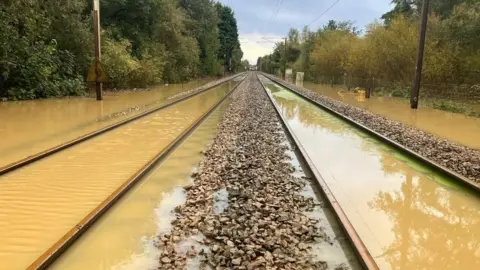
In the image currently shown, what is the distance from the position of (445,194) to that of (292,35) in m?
102

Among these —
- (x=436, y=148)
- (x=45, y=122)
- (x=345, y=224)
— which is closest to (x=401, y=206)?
(x=345, y=224)

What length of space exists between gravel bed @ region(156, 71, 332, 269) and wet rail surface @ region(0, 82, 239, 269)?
1393mm

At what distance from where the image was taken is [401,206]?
23.0 feet

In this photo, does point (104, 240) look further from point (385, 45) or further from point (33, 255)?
point (385, 45)

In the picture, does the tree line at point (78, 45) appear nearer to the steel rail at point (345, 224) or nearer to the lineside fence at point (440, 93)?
the steel rail at point (345, 224)

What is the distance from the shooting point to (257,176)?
8.05m

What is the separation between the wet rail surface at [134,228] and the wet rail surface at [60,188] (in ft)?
1.30

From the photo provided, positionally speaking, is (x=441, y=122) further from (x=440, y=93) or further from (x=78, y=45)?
(x=78, y=45)

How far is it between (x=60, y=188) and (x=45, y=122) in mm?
9197

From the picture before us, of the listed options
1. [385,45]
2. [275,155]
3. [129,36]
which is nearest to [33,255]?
[275,155]

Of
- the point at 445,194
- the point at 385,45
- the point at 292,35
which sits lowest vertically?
the point at 445,194

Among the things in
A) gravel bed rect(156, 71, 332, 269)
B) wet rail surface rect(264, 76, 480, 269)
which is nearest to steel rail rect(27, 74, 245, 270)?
gravel bed rect(156, 71, 332, 269)

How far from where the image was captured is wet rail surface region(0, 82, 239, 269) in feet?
16.8

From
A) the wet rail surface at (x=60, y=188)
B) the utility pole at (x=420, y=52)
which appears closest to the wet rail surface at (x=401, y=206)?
the wet rail surface at (x=60, y=188)
